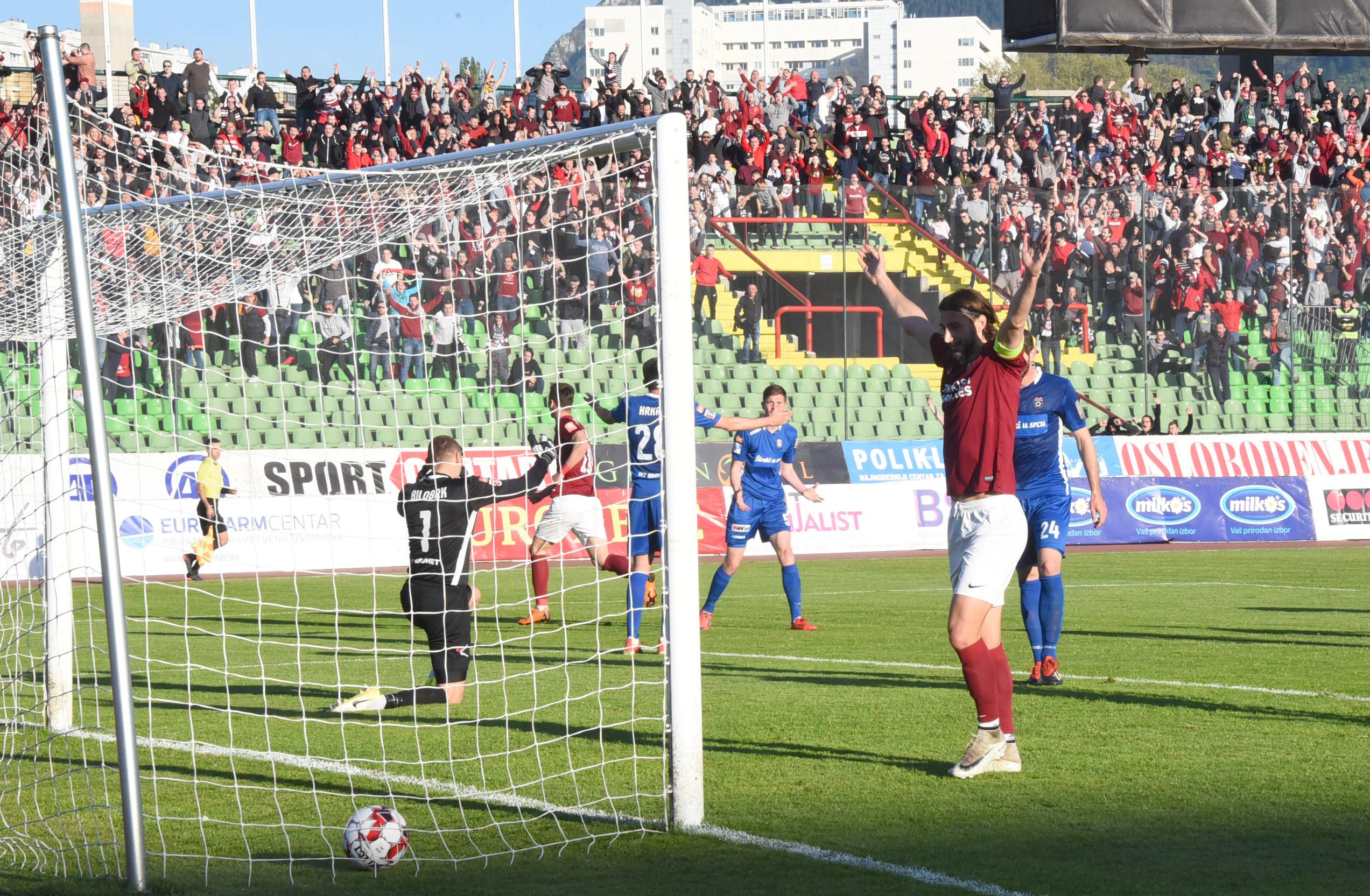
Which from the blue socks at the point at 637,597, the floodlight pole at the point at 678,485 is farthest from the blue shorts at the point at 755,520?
the floodlight pole at the point at 678,485

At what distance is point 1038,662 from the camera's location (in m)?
9.09

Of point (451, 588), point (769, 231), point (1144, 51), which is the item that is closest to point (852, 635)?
point (451, 588)

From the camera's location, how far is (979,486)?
20.9 feet

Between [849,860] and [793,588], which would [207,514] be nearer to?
[793,588]

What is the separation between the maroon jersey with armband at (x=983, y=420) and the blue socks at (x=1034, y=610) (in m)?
2.78

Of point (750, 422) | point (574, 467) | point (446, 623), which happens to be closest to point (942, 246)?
point (574, 467)

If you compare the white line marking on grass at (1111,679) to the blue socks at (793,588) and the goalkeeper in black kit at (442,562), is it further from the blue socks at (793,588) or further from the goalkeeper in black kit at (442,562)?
the goalkeeper in black kit at (442,562)

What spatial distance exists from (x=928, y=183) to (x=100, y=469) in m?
25.1

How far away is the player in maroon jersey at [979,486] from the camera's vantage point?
6.34 m

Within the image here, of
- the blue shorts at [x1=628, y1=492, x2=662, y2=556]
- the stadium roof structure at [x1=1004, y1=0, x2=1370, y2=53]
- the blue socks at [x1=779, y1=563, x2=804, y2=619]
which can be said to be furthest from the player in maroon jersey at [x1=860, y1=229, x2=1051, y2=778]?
the stadium roof structure at [x1=1004, y1=0, x2=1370, y2=53]

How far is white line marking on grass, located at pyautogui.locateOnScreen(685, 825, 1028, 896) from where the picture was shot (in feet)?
15.8

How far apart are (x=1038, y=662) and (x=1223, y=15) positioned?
1979 centimetres

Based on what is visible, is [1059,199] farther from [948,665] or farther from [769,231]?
[948,665]

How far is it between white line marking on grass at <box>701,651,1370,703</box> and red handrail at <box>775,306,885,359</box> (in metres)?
13.2
